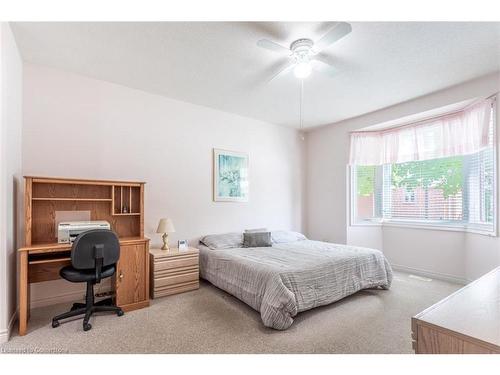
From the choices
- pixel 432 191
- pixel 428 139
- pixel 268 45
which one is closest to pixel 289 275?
pixel 268 45

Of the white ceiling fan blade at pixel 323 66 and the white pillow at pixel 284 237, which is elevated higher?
the white ceiling fan blade at pixel 323 66

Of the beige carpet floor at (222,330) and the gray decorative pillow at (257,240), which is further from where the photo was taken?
the gray decorative pillow at (257,240)

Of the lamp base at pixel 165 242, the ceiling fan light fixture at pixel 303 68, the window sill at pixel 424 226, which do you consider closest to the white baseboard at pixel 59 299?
the lamp base at pixel 165 242

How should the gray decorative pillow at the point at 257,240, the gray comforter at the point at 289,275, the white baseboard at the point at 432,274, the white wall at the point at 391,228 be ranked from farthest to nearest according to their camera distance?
the gray decorative pillow at the point at 257,240, the white baseboard at the point at 432,274, the white wall at the point at 391,228, the gray comforter at the point at 289,275

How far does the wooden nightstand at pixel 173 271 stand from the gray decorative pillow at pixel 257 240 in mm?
838

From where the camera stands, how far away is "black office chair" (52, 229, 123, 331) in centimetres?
219

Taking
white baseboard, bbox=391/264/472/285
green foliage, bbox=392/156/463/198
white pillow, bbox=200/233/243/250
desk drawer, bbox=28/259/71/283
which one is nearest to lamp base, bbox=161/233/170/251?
white pillow, bbox=200/233/243/250

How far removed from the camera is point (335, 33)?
188cm

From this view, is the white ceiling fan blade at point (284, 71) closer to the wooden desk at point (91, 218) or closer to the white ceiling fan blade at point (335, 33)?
the white ceiling fan blade at point (335, 33)

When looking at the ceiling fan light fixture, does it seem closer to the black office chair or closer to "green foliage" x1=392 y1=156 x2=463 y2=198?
the black office chair

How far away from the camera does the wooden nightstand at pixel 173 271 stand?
9.58 ft

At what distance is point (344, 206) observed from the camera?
14.8ft
